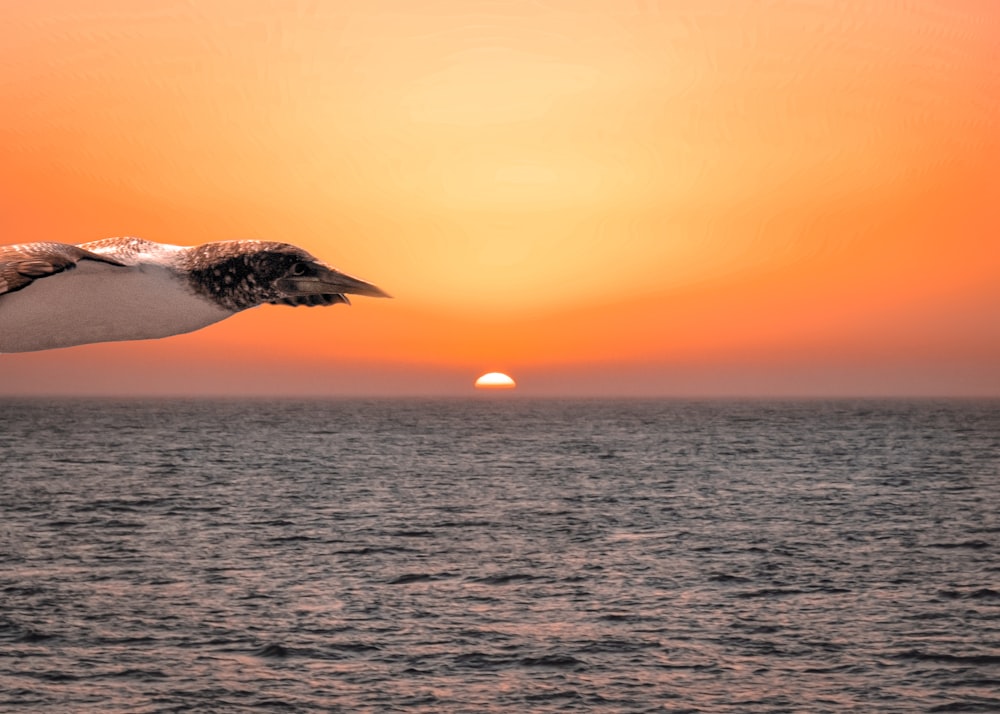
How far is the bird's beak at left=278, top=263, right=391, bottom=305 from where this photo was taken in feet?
21.4

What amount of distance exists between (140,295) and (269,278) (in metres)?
1.18

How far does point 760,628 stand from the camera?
12025cm

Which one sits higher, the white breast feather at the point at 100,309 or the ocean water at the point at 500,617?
the white breast feather at the point at 100,309

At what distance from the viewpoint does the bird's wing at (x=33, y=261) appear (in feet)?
21.7

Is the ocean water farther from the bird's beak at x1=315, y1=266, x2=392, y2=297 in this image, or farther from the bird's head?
the bird's beak at x1=315, y1=266, x2=392, y2=297

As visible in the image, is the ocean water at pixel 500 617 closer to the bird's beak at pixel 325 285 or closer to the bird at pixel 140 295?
the bird at pixel 140 295

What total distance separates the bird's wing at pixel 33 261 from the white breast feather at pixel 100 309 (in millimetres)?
473

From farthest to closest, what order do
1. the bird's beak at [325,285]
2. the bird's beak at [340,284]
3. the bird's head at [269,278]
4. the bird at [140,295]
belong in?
1. the bird at [140,295]
2. the bird's head at [269,278]
3. the bird's beak at [325,285]
4. the bird's beak at [340,284]

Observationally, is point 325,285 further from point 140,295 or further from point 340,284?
point 140,295

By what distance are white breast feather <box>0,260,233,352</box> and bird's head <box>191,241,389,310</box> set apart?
19cm

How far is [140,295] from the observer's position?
7.73 metres

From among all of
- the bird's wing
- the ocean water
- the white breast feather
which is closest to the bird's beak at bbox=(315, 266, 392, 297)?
the white breast feather

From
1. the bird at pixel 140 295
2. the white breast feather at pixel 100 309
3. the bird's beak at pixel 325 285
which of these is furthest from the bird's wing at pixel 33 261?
the bird's beak at pixel 325 285

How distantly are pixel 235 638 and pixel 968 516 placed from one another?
441ft
